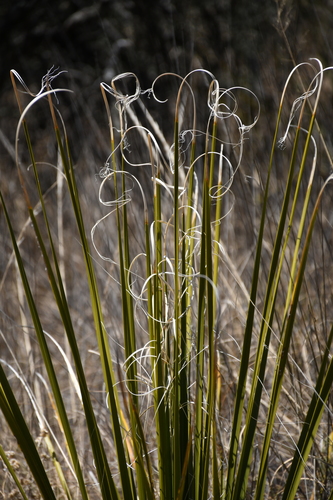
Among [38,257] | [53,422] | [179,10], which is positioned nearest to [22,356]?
[53,422]

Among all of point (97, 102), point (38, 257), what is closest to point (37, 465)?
point (38, 257)

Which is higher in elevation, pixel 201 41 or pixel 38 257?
pixel 201 41

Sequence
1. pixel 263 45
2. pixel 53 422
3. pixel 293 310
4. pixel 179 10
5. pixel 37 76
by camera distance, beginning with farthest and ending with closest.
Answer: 1. pixel 37 76
2. pixel 179 10
3. pixel 263 45
4. pixel 53 422
5. pixel 293 310

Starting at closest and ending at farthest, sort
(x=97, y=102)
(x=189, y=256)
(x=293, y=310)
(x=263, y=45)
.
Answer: (x=293, y=310)
(x=189, y=256)
(x=263, y=45)
(x=97, y=102)

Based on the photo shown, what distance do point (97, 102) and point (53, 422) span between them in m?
1.71

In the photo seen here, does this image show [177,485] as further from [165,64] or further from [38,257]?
[165,64]

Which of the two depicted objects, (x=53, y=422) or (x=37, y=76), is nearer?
(x=53, y=422)

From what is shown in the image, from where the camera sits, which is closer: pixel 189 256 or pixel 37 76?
pixel 189 256

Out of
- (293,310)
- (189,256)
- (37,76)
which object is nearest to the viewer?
(293,310)

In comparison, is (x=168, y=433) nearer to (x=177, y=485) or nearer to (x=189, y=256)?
(x=177, y=485)

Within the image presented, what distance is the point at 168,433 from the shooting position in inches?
19.0

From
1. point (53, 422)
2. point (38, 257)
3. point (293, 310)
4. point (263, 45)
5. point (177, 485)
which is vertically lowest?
point (53, 422)

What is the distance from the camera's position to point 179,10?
2.14 metres

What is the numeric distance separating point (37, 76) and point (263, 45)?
5.58ft
